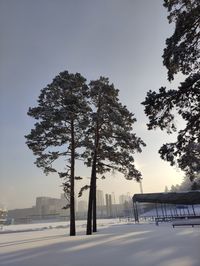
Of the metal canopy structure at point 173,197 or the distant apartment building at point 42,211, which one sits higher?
the distant apartment building at point 42,211

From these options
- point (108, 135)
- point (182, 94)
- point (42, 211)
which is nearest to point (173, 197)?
point (108, 135)

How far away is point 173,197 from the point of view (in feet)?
87.7

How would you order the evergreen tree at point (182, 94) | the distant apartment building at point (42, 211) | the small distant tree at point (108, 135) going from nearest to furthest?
the evergreen tree at point (182, 94) → the small distant tree at point (108, 135) → the distant apartment building at point (42, 211)

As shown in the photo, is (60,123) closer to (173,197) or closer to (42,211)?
(173,197)

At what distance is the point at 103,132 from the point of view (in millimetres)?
20016

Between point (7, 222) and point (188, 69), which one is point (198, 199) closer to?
point (188, 69)

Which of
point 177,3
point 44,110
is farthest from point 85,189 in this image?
point 177,3

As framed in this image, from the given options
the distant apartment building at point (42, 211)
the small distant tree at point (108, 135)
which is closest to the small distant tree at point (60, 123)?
the small distant tree at point (108, 135)

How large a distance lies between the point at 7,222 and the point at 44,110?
123ft

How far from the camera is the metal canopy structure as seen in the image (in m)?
25.9

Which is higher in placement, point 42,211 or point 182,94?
point 42,211

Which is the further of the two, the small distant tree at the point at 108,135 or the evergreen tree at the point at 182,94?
the small distant tree at the point at 108,135

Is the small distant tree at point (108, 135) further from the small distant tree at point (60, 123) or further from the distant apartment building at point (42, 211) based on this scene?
the distant apartment building at point (42, 211)

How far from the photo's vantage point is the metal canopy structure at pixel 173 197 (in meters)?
25.9
